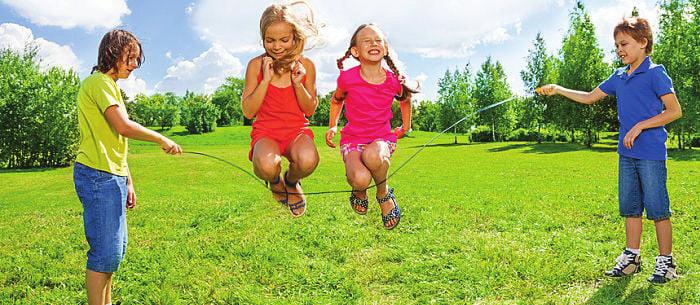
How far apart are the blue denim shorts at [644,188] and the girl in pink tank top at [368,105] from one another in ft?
11.4

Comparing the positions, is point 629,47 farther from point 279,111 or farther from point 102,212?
point 102,212

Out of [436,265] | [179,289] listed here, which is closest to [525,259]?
[436,265]

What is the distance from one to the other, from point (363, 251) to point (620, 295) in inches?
157

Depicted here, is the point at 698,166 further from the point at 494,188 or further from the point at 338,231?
the point at 338,231

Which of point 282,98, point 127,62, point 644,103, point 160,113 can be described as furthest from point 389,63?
point 160,113

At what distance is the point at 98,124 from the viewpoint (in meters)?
4.80

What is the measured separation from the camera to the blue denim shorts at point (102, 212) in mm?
4801

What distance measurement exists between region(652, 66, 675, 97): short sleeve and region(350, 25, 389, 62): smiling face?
3.59 metres

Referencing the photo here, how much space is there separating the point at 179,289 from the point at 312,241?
2810 mm

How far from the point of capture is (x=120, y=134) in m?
4.87

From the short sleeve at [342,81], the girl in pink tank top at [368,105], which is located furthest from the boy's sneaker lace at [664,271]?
the short sleeve at [342,81]

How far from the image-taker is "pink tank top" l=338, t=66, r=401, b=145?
4996 mm

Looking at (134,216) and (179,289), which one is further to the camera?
(134,216)

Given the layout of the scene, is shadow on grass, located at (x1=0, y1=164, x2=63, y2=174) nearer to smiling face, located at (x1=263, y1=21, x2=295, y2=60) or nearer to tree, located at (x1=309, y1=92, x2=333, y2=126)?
tree, located at (x1=309, y1=92, x2=333, y2=126)
